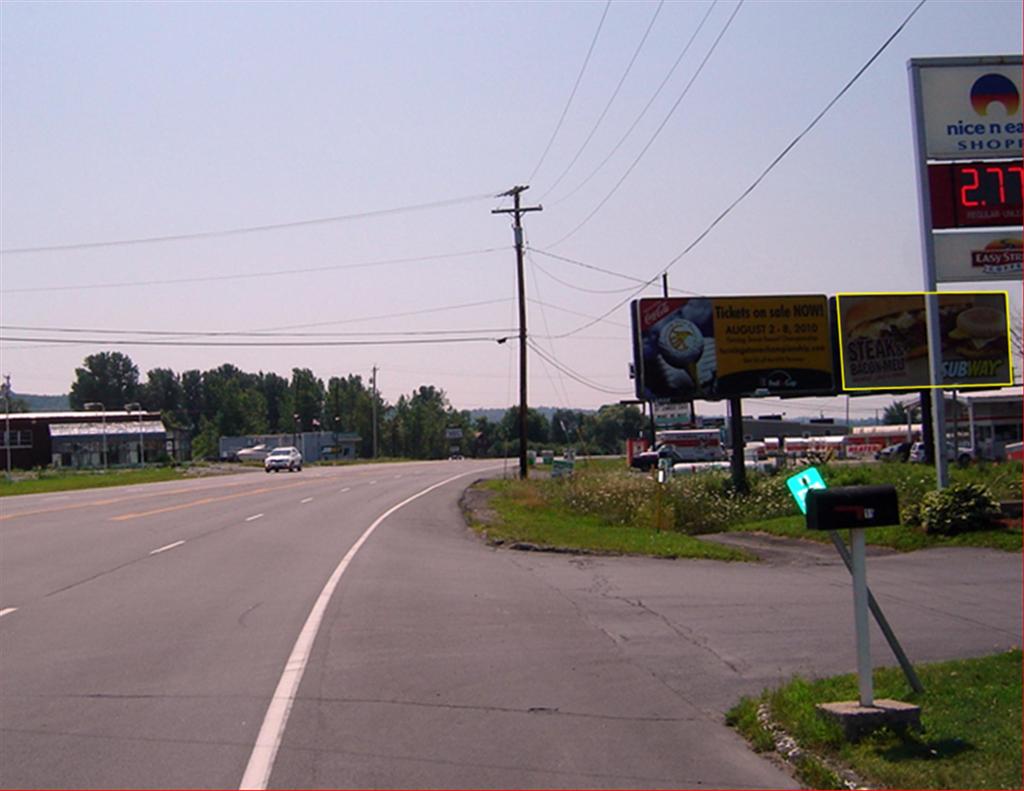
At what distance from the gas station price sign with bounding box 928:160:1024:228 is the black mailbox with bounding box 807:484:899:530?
58.8 ft

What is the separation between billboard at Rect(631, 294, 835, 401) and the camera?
1320 inches

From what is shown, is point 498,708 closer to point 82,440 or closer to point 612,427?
point 82,440

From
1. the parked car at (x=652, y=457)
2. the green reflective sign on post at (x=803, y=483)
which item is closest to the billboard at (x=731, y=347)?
the green reflective sign on post at (x=803, y=483)

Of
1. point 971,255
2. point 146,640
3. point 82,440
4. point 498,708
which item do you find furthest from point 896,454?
point 82,440

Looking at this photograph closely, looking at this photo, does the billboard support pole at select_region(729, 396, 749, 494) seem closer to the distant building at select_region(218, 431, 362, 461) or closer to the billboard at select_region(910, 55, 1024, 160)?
the billboard at select_region(910, 55, 1024, 160)

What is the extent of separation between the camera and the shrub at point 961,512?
21578 millimetres

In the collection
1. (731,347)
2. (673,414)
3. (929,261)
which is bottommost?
(673,414)

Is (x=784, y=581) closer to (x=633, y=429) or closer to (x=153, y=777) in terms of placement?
(x=153, y=777)

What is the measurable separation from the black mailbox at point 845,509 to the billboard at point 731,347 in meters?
26.6

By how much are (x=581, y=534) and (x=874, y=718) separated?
58.4 feet

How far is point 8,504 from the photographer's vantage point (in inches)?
1527

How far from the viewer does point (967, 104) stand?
2381 centimetres

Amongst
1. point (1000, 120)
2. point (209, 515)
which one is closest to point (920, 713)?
point (1000, 120)

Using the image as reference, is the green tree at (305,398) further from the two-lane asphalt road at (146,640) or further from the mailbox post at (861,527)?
the mailbox post at (861,527)
